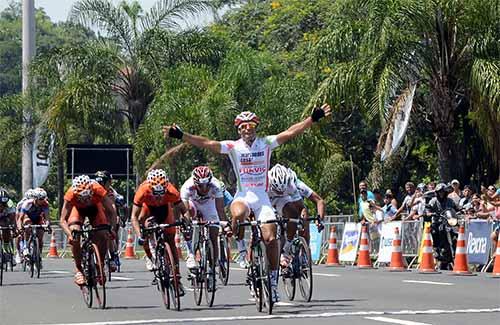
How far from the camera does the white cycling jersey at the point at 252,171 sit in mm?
14664

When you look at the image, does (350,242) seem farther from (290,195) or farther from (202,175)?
(290,195)

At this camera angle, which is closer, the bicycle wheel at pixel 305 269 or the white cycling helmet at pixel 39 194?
the bicycle wheel at pixel 305 269

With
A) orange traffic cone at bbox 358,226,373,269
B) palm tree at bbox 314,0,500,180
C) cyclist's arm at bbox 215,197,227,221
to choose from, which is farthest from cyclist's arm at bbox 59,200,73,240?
palm tree at bbox 314,0,500,180

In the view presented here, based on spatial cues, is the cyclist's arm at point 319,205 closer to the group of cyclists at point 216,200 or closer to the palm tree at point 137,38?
the group of cyclists at point 216,200

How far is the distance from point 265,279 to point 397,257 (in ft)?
37.8

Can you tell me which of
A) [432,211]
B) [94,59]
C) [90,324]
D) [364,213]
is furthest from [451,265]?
[94,59]

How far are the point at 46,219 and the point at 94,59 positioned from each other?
15530 mm

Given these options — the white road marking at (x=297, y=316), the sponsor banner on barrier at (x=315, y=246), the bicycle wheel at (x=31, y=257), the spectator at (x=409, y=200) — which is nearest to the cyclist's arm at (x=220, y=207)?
the white road marking at (x=297, y=316)

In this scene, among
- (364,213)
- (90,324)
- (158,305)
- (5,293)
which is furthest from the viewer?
(364,213)

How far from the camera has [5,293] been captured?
1916cm

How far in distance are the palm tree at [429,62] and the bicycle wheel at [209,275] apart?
13.1 meters

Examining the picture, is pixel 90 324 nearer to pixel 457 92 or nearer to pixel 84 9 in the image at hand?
pixel 457 92

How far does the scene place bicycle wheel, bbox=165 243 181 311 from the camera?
49.3 ft

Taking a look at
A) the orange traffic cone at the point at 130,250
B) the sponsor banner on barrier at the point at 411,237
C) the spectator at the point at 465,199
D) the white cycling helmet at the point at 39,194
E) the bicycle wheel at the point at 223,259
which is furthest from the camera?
the orange traffic cone at the point at 130,250
